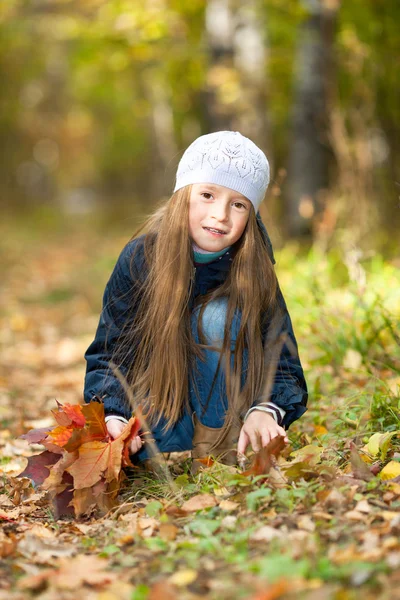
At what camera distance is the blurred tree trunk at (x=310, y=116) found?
784 cm

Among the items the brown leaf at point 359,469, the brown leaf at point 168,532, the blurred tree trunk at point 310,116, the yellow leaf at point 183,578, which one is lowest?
the brown leaf at point 168,532

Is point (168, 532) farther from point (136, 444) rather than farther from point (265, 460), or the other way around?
point (136, 444)

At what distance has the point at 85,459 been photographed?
2.43 meters

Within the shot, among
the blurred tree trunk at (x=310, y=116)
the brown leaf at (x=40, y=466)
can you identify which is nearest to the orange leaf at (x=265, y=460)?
the brown leaf at (x=40, y=466)

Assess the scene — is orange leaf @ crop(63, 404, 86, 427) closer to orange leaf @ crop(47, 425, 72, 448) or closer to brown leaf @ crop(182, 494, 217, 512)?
orange leaf @ crop(47, 425, 72, 448)

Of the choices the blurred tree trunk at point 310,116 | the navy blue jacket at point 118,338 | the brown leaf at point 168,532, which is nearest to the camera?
the brown leaf at point 168,532

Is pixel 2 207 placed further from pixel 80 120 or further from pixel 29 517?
pixel 29 517

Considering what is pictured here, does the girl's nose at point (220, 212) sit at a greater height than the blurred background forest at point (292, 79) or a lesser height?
lesser

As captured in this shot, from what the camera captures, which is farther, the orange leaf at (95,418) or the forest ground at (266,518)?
the orange leaf at (95,418)

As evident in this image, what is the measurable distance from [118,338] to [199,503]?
729 millimetres

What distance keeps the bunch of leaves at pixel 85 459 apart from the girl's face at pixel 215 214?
684mm

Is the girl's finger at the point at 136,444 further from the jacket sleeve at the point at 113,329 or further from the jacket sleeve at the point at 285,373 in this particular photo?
the jacket sleeve at the point at 285,373

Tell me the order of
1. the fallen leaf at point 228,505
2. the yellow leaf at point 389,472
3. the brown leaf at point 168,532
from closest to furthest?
1. the brown leaf at point 168,532
2. the fallen leaf at point 228,505
3. the yellow leaf at point 389,472

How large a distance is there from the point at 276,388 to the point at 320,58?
611cm
